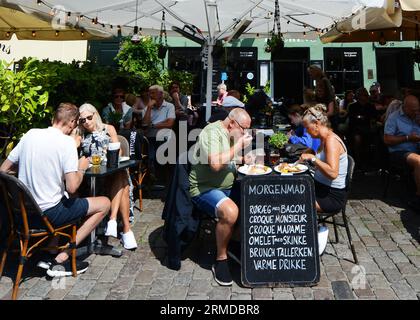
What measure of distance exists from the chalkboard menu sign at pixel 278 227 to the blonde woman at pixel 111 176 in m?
1.35

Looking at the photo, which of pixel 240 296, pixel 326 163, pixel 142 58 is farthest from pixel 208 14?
pixel 142 58

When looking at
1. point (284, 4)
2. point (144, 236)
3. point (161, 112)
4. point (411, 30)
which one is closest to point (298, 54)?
Answer: point (411, 30)

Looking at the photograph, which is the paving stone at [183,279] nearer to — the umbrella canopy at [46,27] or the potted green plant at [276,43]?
the umbrella canopy at [46,27]

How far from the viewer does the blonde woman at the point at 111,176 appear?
4055mm

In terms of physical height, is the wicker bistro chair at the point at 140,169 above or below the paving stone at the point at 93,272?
above

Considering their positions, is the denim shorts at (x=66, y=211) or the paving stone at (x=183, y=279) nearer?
the denim shorts at (x=66, y=211)

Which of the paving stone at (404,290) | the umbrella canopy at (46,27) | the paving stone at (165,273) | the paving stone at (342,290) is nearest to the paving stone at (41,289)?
the paving stone at (165,273)

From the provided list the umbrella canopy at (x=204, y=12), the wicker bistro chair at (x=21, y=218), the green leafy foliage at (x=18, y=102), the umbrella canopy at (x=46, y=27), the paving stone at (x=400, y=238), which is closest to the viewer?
the wicker bistro chair at (x=21, y=218)

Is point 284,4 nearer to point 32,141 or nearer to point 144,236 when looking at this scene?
point 144,236

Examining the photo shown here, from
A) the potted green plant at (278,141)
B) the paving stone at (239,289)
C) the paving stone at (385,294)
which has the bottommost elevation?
the paving stone at (385,294)

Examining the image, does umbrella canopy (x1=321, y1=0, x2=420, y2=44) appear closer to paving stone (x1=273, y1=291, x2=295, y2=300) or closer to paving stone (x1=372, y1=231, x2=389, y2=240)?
paving stone (x1=372, y1=231, x2=389, y2=240)

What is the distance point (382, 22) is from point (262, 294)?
3.78 m

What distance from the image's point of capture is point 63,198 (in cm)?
349

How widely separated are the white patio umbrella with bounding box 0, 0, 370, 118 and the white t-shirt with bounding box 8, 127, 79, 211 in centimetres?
221
